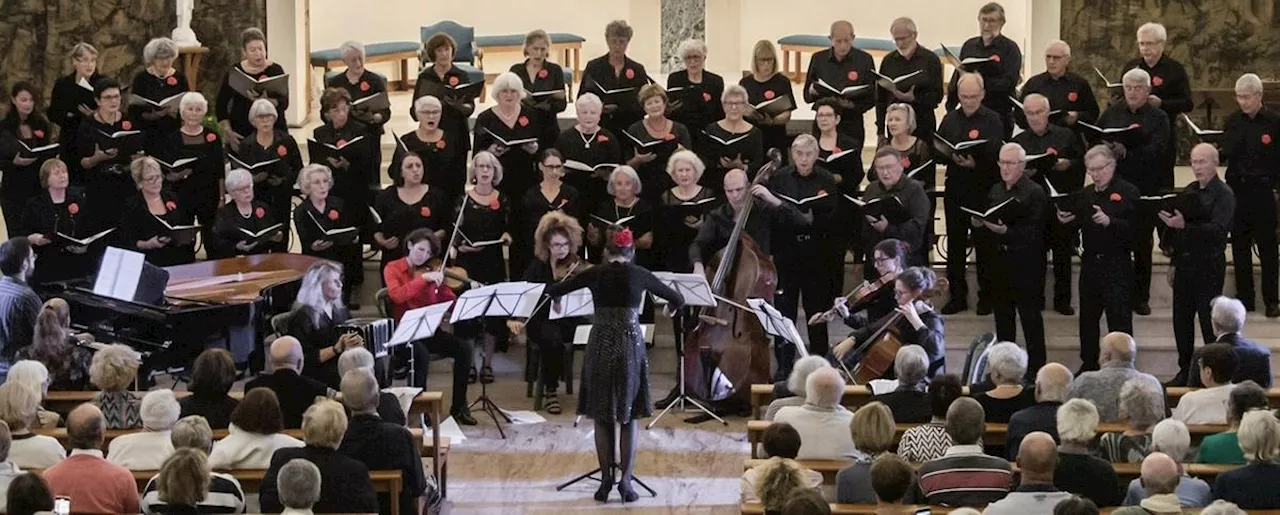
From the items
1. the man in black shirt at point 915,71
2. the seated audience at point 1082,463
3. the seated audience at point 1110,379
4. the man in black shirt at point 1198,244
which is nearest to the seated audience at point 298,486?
the seated audience at point 1082,463

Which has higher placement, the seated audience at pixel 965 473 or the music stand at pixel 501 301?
the music stand at pixel 501 301

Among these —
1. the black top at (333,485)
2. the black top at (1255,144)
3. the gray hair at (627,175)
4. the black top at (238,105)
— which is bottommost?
the black top at (333,485)

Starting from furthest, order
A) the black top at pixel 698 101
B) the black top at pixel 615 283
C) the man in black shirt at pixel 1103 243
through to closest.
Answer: the black top at pixel 698 101, the man in black shirt at pixel 1103 243, the black top at pixel 615 283

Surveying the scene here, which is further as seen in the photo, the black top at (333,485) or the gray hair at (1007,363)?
the gray hair at (1007,363)

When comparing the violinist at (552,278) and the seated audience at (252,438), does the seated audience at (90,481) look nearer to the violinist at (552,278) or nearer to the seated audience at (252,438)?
the seated audience at (252,438)

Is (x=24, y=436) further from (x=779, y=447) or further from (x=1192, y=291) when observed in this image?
(x=1192, y=291)

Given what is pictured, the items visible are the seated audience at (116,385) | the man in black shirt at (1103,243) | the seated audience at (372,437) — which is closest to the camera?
the seated audience at (372,437)

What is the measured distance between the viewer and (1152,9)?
13.6 metres

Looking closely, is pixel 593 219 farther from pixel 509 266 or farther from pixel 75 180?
pixel 75 180

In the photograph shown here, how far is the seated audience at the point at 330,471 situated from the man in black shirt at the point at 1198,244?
5.10 meters

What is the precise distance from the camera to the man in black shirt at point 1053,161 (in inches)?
427

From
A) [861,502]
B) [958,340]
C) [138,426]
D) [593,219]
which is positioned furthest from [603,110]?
[861,502]

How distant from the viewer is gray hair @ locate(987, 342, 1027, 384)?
7867 mm

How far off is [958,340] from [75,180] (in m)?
5.06
